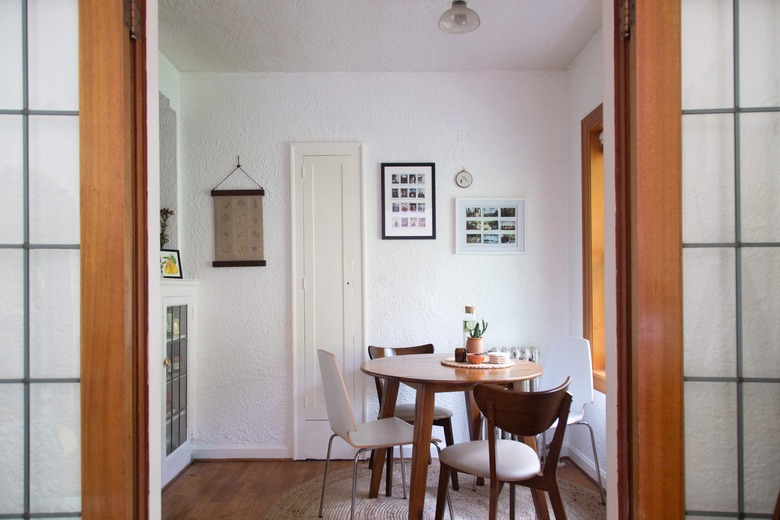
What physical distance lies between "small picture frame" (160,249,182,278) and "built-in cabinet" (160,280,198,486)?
0.12 meters

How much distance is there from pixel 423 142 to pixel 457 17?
1252mm

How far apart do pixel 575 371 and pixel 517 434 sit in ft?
4.19

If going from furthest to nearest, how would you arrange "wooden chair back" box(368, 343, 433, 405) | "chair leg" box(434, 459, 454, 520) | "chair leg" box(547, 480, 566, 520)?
"wooden chair back" box(368, 343, 433, 405) → "chair leg" box(434, 459, 454, 520) → "chair leg" box(547, 480, 566, 520)

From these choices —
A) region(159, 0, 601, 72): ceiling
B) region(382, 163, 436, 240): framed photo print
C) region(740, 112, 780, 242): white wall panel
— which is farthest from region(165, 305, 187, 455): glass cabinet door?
region(740, 112, 780, 242): white wall panel

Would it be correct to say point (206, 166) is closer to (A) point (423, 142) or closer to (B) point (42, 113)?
(A) point (423, 142)

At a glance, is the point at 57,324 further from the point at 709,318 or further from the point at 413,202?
the point at 413,202

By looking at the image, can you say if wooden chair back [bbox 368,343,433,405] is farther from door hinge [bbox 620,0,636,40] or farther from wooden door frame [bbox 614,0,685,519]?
door hinge [bbox 620,0,636,40]

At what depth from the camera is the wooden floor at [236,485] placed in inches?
116

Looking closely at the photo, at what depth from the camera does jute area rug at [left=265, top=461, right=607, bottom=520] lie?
2.84m

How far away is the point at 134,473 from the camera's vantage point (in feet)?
4.20

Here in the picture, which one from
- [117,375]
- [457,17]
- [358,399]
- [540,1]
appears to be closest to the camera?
[117,375]

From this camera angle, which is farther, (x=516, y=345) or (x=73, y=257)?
(x=516, y=345)

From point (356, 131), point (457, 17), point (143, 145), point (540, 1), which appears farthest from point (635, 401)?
point (356, 131)

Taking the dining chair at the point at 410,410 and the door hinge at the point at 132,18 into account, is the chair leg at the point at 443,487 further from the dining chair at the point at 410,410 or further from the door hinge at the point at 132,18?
the door hinge at the point at 132,18
